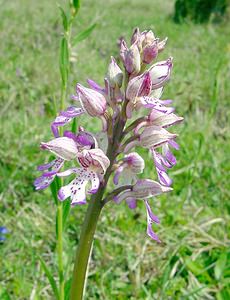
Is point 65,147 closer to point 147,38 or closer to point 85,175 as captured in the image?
point 85,175

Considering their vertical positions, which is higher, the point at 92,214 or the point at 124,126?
the point at 124,126

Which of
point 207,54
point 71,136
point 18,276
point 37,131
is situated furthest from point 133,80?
point 207,54

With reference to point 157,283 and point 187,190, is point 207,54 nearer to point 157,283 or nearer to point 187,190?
point 187,190

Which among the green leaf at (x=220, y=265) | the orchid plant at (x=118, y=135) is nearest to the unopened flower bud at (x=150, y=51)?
the orchid plant at (x=118, y=135)

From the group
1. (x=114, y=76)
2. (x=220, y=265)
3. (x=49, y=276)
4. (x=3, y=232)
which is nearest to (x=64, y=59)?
(x=114, y=76)

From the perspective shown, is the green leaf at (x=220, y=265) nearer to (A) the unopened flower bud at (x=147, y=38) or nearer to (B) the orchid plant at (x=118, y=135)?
(B) the orchid plant at (x=118, y=135)

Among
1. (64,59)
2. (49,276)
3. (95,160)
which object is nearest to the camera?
(95,160)

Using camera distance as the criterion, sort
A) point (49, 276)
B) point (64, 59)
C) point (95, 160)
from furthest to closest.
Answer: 1. point (64, 59)
2. point (49, 276)
3. point (95, 160)

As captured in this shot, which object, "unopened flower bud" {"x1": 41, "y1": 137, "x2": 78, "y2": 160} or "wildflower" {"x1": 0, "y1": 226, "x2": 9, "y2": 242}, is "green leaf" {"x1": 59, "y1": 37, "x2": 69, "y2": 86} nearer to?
"unopened flower bud" {"x1": 41, "y1": 137, "x2": 78, "y2": 160}
